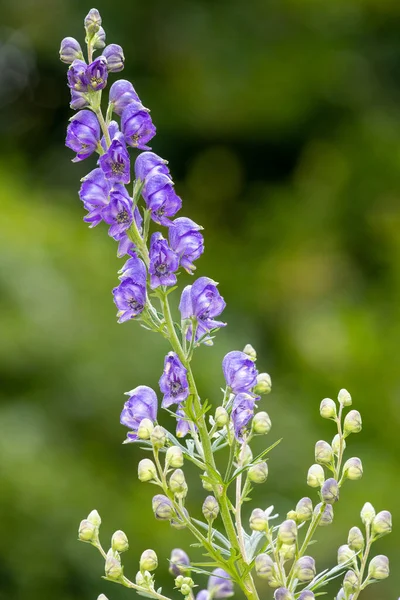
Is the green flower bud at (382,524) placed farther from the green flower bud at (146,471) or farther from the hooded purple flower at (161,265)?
the hooded purple flower at (161,265)

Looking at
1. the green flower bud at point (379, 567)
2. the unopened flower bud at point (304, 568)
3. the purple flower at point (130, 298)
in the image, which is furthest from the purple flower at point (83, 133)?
the green flower bud at point (379, 567)

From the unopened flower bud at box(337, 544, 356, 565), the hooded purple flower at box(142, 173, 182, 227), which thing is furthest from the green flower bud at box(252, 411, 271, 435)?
the hooded purple flower at box(142, 173, 182, 227)

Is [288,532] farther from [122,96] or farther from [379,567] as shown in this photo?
[122,96]

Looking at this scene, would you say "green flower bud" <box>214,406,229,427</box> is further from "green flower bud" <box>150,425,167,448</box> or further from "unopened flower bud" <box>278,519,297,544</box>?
"unopened flower bud" <box>278,519,297,544</box>

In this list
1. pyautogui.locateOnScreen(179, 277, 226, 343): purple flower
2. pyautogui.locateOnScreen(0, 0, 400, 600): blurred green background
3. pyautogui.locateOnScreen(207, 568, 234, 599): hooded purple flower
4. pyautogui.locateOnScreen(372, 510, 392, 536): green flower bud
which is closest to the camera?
→ pyautogui.locateOnScreen(179, 277, 226, 343): purple flower

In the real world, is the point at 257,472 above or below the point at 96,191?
below

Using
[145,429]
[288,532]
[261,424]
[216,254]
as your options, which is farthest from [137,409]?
[216,254]

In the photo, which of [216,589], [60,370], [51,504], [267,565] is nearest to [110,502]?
[51,504]
